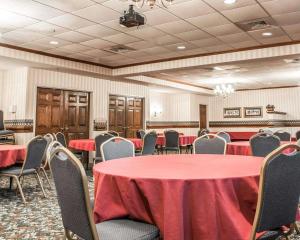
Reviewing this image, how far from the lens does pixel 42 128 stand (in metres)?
8.88

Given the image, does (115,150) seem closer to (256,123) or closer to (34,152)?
(34,152)

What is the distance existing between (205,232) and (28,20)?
5186 millimetres

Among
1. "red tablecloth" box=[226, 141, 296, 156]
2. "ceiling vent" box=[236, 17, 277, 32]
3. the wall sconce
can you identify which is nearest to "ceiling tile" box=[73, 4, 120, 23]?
"ceiling vent" box=[236, 17, 277, 32]

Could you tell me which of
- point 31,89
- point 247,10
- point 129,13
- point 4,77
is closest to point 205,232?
point 129,13

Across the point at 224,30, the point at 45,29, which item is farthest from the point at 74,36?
the point at 224,30

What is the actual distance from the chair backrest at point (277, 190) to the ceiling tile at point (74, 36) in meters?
5.48

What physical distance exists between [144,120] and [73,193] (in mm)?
10782

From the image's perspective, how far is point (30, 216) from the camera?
12.5ft

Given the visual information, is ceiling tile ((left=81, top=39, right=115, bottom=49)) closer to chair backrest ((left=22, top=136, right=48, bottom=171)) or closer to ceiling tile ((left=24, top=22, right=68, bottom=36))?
ceiling tile ((left=24, top=22, right=68, bottom=36))

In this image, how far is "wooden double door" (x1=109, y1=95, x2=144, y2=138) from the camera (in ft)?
36.8

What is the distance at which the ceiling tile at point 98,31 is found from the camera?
19.5 ft

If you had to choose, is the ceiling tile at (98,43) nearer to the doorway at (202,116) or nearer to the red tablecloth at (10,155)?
the red tablecloth at (10,155)

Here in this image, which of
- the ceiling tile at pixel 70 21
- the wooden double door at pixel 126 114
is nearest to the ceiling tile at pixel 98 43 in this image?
the ceiling tile at pixel 70 21

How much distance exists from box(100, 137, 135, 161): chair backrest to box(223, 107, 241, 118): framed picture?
42.8 feet
